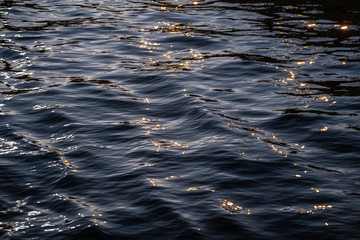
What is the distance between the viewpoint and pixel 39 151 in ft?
25.5

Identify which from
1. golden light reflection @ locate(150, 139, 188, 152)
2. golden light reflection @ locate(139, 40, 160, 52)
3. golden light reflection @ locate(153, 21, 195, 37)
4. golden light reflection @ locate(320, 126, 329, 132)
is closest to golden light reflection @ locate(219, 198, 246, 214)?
golden light reflection @ locate(150, 139, 188, 152)

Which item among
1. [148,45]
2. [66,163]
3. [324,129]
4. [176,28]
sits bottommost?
[66,163]

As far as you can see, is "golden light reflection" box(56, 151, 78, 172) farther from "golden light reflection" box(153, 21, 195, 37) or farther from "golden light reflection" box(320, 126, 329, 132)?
"golden light reflection" box(153, 21, 195, 37)

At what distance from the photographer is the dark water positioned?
6.04 metres

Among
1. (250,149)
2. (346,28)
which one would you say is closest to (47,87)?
(250,149)

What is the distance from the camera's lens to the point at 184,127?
8.60m

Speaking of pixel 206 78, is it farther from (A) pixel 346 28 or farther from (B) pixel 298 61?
(A) pixel 346 28

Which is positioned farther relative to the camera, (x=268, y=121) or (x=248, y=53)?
(x=248, y=53)

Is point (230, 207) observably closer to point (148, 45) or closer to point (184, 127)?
point (184, 127)

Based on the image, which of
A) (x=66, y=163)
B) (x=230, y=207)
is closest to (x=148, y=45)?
(x=66, y=163)

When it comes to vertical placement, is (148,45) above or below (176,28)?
below

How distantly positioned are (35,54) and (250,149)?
6789 mm

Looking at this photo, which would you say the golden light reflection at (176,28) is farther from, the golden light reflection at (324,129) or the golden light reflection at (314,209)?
the golden light reflection at (314,209)

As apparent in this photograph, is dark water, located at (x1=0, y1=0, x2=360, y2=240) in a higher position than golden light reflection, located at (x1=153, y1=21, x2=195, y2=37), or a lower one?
lower
